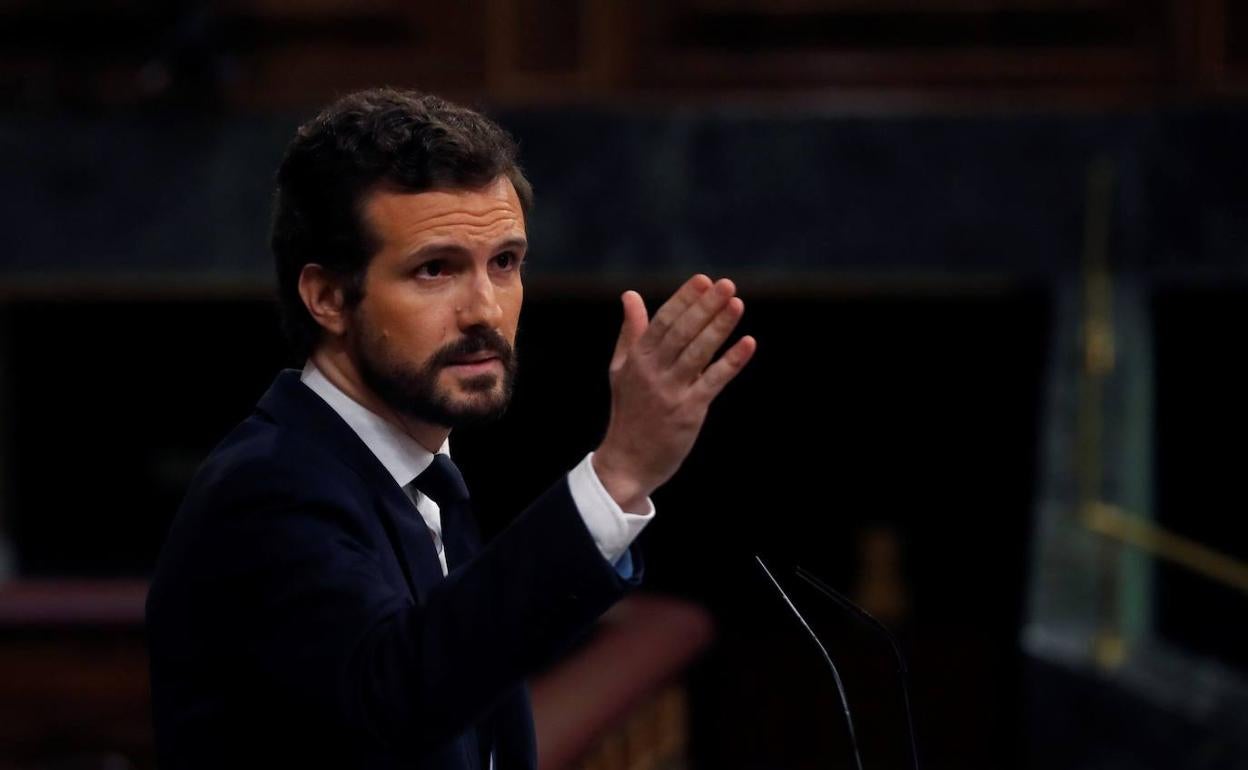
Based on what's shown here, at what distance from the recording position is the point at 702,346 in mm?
1512

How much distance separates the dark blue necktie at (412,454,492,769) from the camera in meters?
1.91

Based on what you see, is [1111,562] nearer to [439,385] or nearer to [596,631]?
[596,631]

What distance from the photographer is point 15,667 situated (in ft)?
15.3

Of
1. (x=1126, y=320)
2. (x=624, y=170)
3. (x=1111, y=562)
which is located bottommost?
(x=1111, y=562)

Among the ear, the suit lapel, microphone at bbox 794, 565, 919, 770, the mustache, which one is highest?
the ear

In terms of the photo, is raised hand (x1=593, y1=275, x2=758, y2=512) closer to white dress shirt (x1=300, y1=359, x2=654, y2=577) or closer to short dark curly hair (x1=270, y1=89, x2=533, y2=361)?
white dress shirt (x1=300, y1=359, x2=654, y2=577)

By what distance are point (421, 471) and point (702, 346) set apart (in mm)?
476

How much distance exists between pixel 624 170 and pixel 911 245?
862mm

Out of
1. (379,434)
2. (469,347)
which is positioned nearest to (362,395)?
(379,434)

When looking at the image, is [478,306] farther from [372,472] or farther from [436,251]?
[372,472]

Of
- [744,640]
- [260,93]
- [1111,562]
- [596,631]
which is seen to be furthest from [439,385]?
[744,640]

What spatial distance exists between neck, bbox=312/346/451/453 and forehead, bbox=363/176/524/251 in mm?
158

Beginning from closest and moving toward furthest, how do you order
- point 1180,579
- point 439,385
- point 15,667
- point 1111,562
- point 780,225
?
point 439,385, point 15,667, point 1111,562, point 780,225, point 1180,579

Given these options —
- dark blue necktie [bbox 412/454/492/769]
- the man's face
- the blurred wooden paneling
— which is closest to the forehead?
the man's face
